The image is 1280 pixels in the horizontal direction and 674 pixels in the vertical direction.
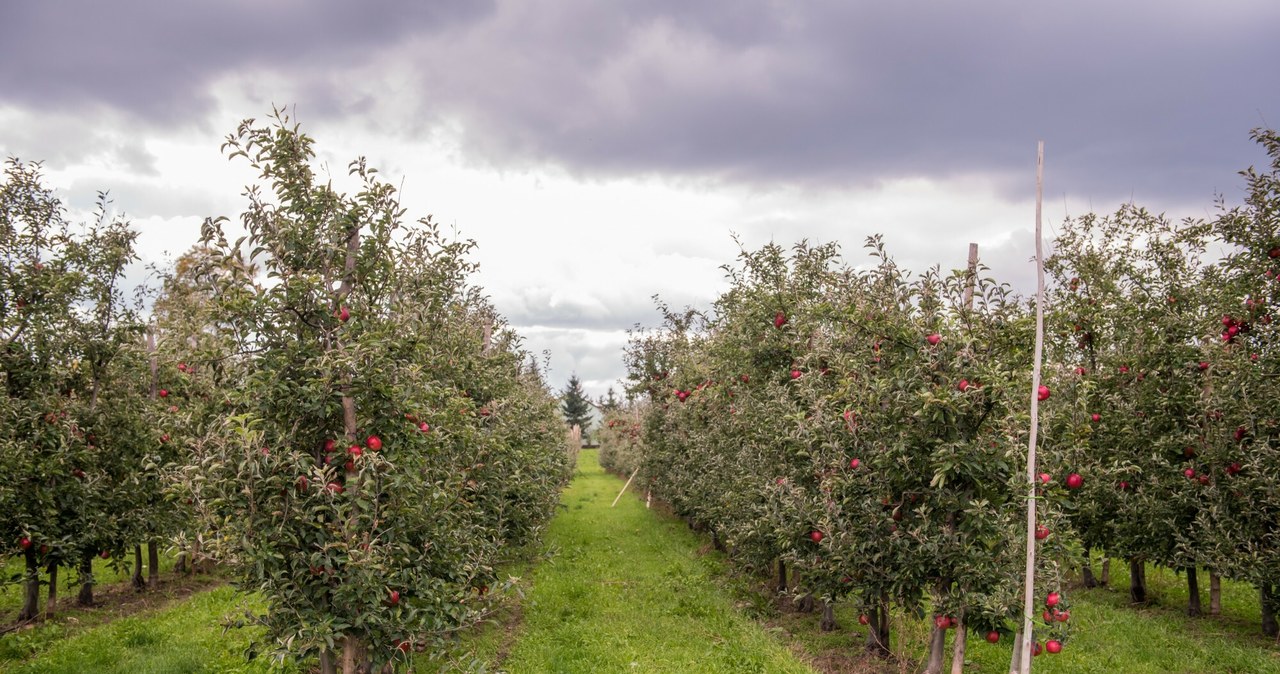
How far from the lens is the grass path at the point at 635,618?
34.1ft

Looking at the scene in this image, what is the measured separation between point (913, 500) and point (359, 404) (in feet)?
18.6

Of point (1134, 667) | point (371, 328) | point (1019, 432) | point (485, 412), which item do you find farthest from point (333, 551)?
point (1134, 667)

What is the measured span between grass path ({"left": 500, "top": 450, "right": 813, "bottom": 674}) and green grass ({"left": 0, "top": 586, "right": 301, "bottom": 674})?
358cm

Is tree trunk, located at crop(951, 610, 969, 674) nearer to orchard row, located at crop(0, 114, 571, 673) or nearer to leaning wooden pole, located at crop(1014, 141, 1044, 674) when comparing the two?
leaning wooden pole, located at crop(1014, 141, 1044, 674)

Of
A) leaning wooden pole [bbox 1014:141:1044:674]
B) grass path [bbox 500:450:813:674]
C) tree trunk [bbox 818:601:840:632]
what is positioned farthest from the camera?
tree trunk [bbox 818:601:840:632]

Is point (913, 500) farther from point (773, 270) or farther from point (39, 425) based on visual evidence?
point (39, 425)

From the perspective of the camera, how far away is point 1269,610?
12.1m

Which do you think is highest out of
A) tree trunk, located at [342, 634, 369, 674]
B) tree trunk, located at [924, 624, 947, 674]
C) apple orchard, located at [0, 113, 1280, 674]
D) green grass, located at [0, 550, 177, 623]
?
apple orchard, located at [0, 113, 1280, 674]

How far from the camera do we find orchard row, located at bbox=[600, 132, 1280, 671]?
744 cm

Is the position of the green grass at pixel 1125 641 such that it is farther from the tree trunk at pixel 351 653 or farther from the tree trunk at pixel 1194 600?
the tree trunk at pixel 351 653

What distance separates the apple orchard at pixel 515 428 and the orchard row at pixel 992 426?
5 centimetres

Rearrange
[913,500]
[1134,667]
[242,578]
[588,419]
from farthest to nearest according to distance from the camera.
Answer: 1. [588,419]
2. [1134,667]
3. [913,500]
4. [242,578]

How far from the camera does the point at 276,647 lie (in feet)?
20.0

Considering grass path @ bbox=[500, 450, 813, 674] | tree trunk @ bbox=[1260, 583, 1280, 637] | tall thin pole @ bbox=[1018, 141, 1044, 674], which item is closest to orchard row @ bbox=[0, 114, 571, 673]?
grass path @ bbox=[500, 450, 813, 674]
